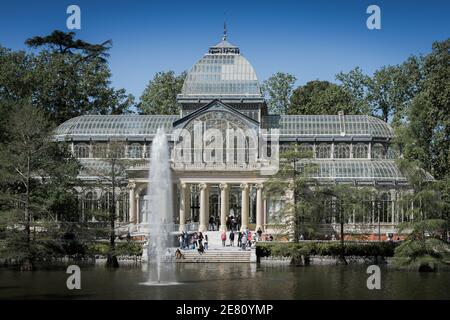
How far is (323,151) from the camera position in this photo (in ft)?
253

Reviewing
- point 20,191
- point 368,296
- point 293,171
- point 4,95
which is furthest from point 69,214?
point 368,296

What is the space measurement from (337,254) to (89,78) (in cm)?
4607

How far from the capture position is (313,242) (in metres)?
59.7

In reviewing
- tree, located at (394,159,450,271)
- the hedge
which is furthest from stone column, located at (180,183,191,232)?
tree, located at (394,159,450,271)

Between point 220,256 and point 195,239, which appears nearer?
point 220,256

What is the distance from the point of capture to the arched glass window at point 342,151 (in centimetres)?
7681

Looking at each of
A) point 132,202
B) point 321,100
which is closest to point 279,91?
point 321,100

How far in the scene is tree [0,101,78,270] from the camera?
51.0m

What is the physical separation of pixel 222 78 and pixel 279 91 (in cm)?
2475

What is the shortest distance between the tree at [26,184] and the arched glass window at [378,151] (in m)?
30.1

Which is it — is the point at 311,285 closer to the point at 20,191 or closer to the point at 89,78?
the point at 20,191

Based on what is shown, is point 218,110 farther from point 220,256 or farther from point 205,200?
point 220,256

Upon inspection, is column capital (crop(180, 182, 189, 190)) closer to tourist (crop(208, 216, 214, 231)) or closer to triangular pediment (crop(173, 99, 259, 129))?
tourist (crop(208, 216, 214, 231))

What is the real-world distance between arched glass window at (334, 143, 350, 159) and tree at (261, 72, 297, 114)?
25.9m
